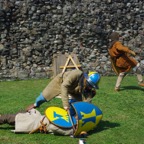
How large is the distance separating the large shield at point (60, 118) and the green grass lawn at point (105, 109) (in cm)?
24

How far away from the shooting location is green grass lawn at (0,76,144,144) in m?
6.90

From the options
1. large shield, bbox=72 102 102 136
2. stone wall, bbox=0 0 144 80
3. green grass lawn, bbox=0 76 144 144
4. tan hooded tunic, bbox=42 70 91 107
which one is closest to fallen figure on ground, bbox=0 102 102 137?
large shield, bbox=72 102 102 136

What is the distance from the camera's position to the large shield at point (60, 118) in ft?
22.6

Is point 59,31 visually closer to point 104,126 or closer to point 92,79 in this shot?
point 104,126

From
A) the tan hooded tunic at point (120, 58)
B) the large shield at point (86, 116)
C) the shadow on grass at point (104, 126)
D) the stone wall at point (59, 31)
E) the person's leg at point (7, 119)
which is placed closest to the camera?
the large shield at point (86, 116)

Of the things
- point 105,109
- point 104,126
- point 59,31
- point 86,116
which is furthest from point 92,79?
point 59,31

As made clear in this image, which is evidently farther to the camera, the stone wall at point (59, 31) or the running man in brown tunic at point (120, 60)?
the stone wall at point (59, 31)

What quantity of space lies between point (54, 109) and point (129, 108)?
2489 mm

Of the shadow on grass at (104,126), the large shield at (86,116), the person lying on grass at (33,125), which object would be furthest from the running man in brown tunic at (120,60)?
the person lying on grass at (33,125)

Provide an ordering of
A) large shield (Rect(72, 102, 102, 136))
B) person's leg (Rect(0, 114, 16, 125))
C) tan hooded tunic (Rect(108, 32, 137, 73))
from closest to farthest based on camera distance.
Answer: large shield (Rect(72, 102, 102, 136)), person's leg (Rect(0, 114, 16, 125)), tan hooded tunic (Rect(108, 32, 137, 73))

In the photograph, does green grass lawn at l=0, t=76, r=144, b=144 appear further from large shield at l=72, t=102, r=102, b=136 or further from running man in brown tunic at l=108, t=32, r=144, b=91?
running man in brown tunic at l=108, t=32, r=144, b=91

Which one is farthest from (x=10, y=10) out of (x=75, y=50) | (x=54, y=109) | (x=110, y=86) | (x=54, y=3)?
(x=54, y=109)

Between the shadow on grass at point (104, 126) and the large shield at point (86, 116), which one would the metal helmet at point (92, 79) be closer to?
the large shield at point (86, 116)

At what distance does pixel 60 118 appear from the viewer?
6.95 metres
